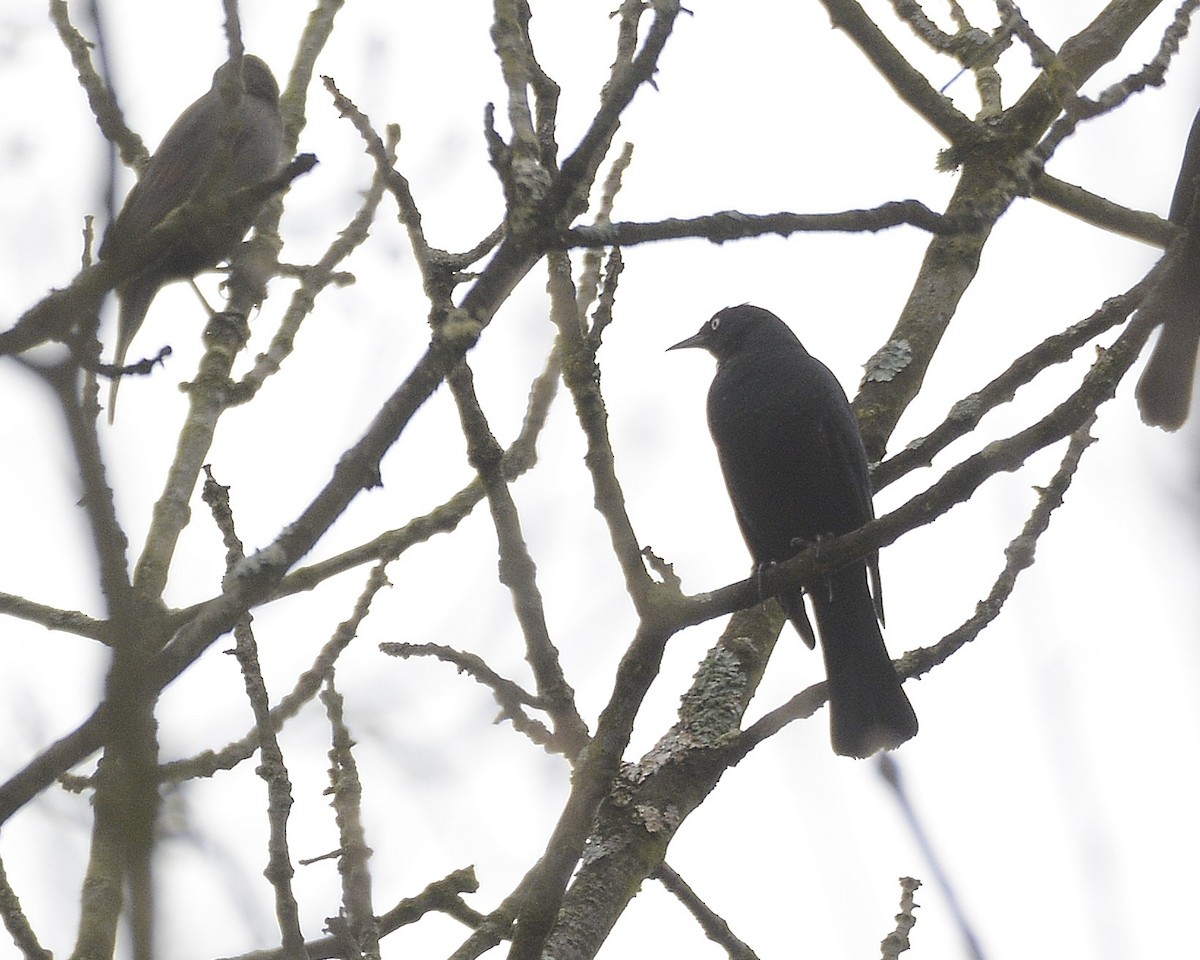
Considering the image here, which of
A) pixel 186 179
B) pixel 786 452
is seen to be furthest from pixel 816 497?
pixel 186 179

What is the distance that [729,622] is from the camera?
12.8 feet

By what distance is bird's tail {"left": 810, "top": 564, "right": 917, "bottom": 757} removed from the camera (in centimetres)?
434

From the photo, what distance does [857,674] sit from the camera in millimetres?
4465

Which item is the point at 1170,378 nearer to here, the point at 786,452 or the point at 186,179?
the point at 786,452

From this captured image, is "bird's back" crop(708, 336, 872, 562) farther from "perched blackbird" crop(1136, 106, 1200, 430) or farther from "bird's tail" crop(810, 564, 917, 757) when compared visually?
"perched blackbird" crop(1136, 106, 1200, 430)

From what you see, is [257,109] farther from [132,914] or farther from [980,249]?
[132,914]

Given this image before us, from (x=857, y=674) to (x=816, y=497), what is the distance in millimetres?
631

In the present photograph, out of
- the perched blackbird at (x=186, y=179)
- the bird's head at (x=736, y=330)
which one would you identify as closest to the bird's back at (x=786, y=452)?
the bird's head at (x=736, y=330)

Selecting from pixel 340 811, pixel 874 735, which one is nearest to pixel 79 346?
pixel 340 811

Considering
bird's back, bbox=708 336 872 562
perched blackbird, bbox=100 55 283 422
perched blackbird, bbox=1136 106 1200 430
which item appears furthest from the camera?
perched blackbird, bbox=100 55 283 422

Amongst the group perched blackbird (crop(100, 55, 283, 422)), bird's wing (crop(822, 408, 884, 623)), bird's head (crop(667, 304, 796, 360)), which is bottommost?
bird's wing (crop(822, 408, 884, 623))

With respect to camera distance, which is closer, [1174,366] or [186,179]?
[1174,366]

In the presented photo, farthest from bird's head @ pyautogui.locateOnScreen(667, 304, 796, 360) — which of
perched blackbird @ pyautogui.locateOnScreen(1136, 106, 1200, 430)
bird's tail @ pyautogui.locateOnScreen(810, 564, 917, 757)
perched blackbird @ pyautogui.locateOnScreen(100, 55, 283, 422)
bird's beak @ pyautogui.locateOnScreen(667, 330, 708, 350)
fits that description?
perched blackbird @ pyautogui.locateOnScreen(100, 55, 283, 422)

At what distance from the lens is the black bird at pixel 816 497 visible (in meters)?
4.39
